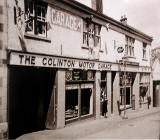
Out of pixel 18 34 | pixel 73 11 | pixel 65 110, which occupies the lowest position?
pixel 65 110

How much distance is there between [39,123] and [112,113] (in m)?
6.58

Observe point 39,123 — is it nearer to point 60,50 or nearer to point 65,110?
point 65,110

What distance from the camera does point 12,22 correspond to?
906 centimetres

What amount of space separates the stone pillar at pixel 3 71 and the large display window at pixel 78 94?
13.9 feet

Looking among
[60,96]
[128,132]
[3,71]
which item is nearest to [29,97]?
[60,96]

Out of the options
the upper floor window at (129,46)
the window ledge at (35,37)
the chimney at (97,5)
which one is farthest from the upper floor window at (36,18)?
the upper floor window at (129,46)

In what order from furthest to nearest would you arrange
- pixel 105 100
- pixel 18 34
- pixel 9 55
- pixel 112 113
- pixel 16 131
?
pixel 112 113
pixel 105 100
pixel 16 131
pixel 18 34
pixel 9 55

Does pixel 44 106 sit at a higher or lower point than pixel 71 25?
lower

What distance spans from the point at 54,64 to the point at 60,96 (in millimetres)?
1882

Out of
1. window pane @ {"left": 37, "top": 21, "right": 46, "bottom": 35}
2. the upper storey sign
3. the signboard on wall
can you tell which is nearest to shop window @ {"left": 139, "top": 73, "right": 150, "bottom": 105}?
the signboard on wall

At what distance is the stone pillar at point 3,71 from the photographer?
8.51 meters

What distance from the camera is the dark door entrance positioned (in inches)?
449

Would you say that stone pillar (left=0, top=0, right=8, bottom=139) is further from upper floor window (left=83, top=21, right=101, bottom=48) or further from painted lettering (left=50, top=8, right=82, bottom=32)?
upper floor window (left=83, top=21, right=101, bottom=48)

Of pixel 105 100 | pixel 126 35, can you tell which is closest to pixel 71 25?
pixel 105 100
